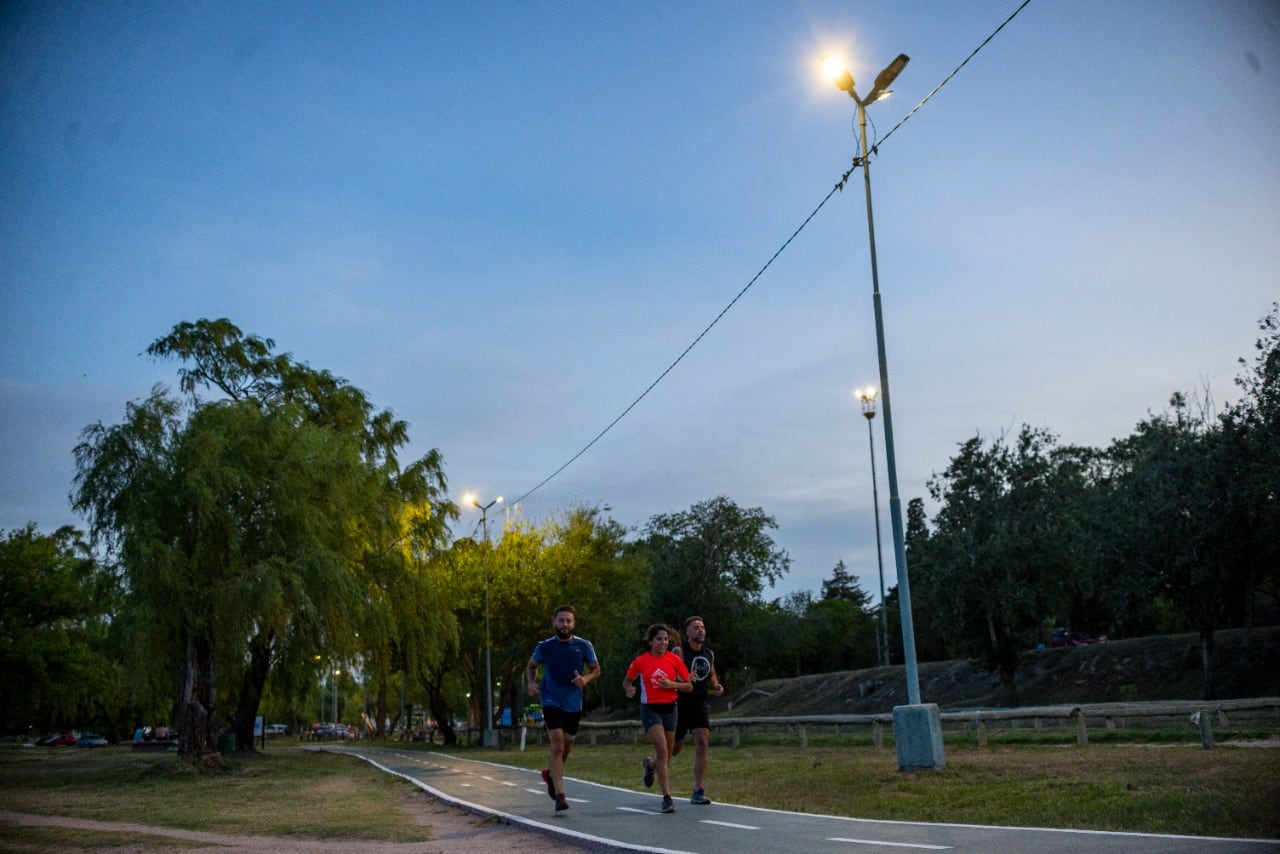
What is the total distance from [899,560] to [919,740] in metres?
2.24

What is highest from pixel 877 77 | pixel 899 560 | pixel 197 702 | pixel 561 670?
pixel 877 77

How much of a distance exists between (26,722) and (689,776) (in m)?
A: 53.2

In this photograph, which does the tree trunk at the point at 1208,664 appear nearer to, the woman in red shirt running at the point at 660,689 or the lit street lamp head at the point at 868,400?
the lit street lamp head at the point at 868,400

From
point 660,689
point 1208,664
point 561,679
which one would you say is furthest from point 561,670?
point 1208,664

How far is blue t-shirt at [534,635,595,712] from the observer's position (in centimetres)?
995

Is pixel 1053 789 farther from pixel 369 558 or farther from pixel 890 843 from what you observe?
pixel 369 558

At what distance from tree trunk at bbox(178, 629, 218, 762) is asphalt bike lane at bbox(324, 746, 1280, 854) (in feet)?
47.8

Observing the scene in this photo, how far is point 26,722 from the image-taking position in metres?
54.4

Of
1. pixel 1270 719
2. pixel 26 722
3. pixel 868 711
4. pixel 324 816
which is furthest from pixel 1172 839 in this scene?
pixel 26 722

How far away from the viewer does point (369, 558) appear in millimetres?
30766

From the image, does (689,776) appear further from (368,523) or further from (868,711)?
(868,711)

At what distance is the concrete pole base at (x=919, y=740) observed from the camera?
1211 cm

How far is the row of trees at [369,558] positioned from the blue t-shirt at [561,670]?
15090 millimetres

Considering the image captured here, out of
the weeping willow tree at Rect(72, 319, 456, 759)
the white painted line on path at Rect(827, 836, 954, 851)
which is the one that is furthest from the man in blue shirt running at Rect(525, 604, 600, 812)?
the weeping willow tree at Rect(72, 319, 456, 759)
